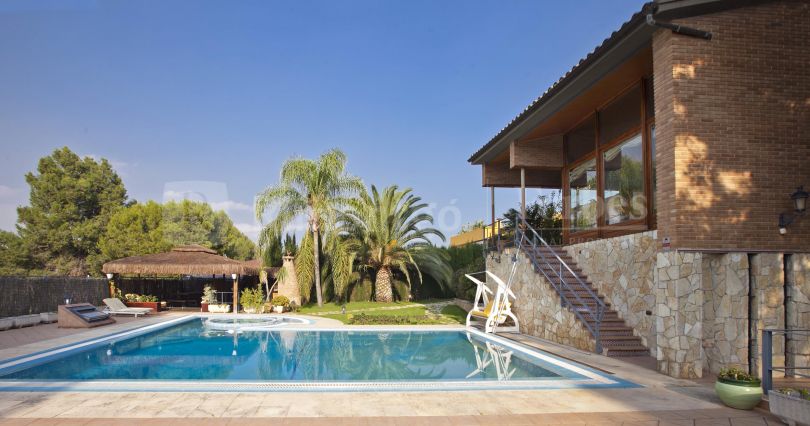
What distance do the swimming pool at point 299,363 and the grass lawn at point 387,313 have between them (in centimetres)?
161

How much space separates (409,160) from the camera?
93.5 ft

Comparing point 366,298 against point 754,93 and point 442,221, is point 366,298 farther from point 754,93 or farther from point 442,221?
point 754,93

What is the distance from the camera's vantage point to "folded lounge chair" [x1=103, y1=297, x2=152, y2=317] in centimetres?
1817

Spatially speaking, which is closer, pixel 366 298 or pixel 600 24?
pixel 600 24

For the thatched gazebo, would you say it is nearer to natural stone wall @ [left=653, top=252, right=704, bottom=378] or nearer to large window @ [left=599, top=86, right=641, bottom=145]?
large window @ [left=599, top=86, right=641, bottom=145]

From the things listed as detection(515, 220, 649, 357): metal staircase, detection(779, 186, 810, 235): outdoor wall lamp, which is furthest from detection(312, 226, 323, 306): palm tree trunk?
detection(779, 186, 810, 235): outdoor wall lamp

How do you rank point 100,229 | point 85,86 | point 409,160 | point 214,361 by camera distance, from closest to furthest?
point 214,361
point 85,86
point 409,160
point 100,229

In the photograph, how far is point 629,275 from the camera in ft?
34.3

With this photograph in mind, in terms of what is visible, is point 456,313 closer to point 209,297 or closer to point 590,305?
point 590,305

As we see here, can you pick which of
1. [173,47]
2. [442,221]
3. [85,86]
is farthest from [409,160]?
[85,86]

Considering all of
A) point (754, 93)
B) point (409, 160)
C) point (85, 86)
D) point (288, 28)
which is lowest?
point (754, 93)

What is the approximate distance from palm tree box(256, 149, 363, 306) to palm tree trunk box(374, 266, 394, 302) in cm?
242

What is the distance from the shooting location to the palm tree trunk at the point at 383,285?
2141 centimetres

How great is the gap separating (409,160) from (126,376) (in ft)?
69.5
